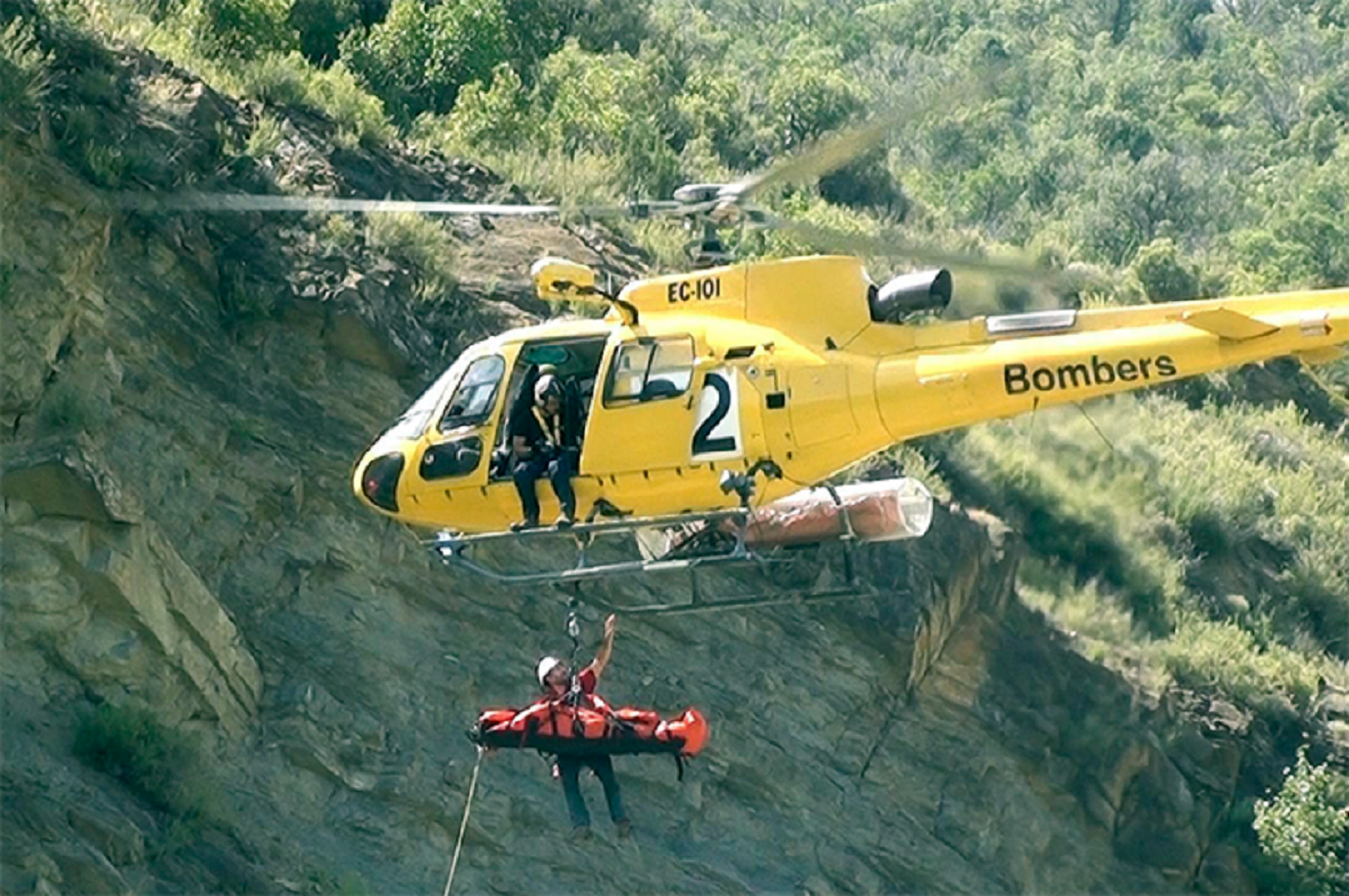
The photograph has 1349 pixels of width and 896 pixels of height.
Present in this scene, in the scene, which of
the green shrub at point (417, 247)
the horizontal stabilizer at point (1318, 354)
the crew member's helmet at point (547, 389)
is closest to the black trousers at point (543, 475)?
the crew member's helmet at point (547, 389)

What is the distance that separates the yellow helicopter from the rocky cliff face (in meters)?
2.91

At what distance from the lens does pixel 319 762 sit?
25375 millimetres

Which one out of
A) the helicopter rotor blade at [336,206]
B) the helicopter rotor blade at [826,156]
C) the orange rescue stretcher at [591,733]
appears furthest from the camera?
the helicopter rotor blade at [336,206]

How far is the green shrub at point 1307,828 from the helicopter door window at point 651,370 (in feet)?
37.9

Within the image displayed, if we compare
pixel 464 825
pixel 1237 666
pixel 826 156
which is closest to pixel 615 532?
pixel 826 156

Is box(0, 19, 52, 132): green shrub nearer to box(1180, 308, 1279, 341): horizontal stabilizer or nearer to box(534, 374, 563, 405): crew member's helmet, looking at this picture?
box(534, 374, 563, 405): crew member's helmet

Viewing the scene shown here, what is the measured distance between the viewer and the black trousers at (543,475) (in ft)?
75.1

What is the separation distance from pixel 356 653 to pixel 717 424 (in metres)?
5.11

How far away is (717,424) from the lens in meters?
22.7

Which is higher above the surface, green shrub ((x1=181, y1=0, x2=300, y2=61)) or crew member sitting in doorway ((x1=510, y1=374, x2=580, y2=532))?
crew member sitting in doorway ((x1=510, y1=374, x2=580, y2=532))

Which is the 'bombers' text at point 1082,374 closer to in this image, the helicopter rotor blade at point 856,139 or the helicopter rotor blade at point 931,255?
the helicopter rotor blade at point 931,255

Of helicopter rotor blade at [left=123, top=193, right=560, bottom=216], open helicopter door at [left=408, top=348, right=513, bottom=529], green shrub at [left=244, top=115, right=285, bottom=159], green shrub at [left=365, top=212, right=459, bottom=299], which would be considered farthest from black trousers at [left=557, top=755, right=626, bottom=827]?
green shrub at [left=244, top=115, right=285, bottom=159]

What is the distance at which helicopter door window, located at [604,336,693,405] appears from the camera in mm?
22859

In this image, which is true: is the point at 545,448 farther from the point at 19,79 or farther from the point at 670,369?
the point at 19,79
